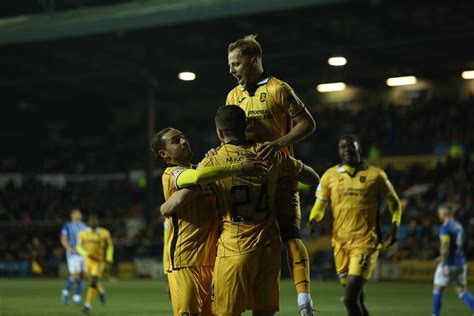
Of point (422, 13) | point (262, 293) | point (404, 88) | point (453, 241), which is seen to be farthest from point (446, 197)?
point (262, 293)

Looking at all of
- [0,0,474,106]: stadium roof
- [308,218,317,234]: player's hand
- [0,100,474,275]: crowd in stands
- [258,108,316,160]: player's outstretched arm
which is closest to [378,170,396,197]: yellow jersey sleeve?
[308,218,317,234]: player's hand

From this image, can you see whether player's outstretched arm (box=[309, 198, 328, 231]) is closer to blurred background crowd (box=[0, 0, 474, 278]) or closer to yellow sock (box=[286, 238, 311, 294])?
yellow sock (box=[286, 238, 311, 294])

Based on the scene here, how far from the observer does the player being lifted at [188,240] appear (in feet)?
23.5

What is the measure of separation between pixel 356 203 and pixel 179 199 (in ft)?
14.7

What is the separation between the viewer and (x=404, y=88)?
42062 millimetres

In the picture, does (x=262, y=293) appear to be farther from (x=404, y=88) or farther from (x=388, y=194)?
(x=404, y=88)

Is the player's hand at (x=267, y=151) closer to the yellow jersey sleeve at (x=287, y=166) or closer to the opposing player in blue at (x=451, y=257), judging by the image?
the yellow jersey sleeve at (x=287, y=166)

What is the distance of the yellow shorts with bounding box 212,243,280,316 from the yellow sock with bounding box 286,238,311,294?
0.62m

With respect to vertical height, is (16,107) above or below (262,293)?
above

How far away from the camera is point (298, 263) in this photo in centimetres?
739

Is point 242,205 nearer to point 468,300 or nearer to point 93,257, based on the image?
point 468,300

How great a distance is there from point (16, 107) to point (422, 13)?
975 inches

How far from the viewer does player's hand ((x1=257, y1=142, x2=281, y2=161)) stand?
21.7 feet

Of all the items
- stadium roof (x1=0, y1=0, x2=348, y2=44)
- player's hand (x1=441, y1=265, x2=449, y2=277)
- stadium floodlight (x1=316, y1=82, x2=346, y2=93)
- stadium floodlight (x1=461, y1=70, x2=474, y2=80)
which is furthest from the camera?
stadium floodlight (x1=316, y1=82, x2=346, y2=93)
